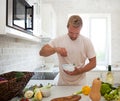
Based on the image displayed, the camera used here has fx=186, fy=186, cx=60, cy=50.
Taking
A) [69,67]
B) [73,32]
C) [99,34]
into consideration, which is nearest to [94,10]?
[99,34]

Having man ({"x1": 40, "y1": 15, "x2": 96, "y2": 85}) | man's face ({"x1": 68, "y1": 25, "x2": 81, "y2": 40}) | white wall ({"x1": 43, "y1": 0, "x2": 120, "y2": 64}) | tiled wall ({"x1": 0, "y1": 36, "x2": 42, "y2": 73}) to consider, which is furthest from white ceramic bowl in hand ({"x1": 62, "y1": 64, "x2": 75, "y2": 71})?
white wall ({"x1": 43, "y1": 0, "x2": 120, "y2": 64})

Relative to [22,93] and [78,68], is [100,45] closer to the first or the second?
[78,68]

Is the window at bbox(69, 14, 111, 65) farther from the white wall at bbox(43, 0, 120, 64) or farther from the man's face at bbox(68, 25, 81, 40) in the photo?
the man's face at bbox(68, 25, 81, 40)

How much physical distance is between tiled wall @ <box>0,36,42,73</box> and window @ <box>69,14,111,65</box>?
177 centimetres

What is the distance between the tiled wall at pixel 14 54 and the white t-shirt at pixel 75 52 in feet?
1.50

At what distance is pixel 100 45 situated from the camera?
13.9 ft

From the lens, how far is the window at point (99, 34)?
421 centimetres

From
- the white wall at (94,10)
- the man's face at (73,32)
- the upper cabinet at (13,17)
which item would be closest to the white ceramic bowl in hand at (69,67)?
the man's face at (73,32)

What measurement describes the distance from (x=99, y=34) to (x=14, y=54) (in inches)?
102

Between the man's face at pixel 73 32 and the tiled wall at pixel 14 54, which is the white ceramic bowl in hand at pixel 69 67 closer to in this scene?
the man's face at pixel 73 32

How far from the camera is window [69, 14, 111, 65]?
13.8ft

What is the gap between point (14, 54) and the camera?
2.12 metres

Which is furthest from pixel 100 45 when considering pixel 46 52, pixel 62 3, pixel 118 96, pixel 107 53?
pixel 118 96

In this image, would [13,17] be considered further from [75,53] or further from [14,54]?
[14,54]
